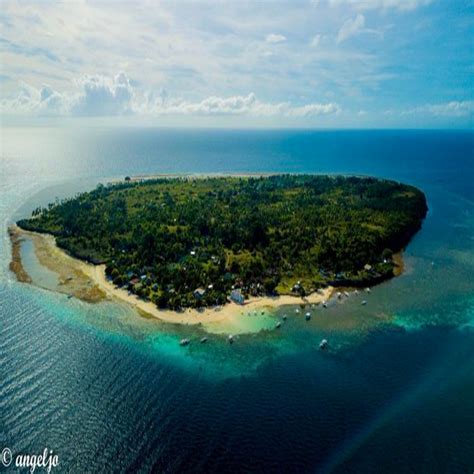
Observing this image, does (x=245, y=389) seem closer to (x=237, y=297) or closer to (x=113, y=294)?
(x=237, y=297)

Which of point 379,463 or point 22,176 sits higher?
point 379,463

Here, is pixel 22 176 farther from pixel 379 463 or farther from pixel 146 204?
pixel 379 463

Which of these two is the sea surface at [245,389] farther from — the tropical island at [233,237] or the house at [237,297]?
the tropical island at [233,237]

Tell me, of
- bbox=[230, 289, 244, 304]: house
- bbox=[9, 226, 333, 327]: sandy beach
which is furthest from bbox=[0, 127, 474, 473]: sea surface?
bbox=[230, 289, 244, 304]: house

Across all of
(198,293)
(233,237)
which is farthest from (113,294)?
(233,237)

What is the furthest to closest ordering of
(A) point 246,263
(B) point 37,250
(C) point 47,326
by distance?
(B) point 37,250
(A) point 246,263
(C) point 47,326

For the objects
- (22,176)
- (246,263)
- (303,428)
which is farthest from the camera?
(22,176)

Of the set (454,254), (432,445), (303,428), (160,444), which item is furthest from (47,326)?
(454,254)
